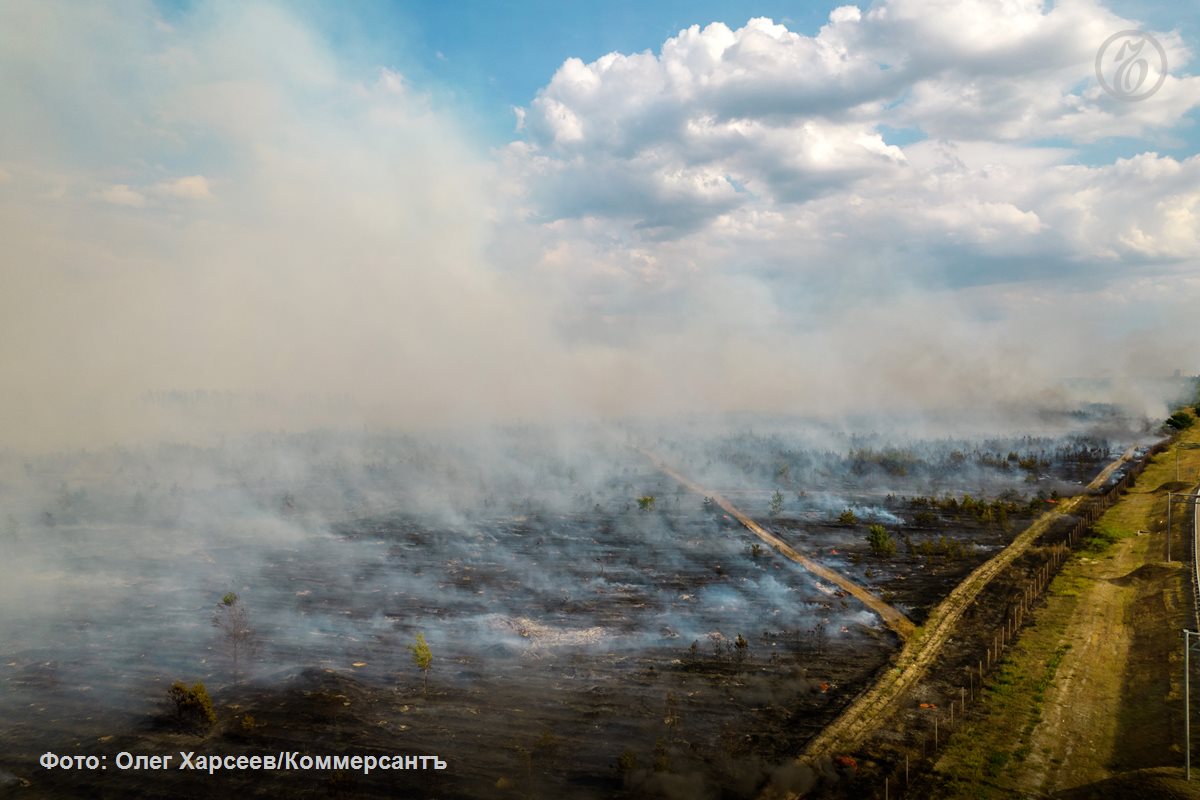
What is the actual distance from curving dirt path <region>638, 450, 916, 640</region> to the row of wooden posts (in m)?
4.14

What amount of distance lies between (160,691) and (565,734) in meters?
16.9

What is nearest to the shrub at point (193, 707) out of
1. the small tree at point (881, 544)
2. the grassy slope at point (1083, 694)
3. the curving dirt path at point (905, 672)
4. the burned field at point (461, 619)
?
the burned field at point (461, 619)

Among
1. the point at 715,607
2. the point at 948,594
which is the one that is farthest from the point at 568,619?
the point at 948,594

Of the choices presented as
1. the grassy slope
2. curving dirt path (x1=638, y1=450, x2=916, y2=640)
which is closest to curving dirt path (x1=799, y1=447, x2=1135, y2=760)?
curving dirt path (x1=638, y1=450, x2=916, y2=640)

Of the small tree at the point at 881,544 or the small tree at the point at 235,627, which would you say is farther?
the small tree at the point at 881,544

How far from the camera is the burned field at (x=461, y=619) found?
2523 centimetres

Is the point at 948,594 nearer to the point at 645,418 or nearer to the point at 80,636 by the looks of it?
the point at 80,636

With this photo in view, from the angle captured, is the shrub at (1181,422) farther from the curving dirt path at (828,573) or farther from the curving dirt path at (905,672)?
the curving dirt path at (905,672)

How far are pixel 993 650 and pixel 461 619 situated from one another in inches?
1048

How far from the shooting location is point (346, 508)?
7038 cm

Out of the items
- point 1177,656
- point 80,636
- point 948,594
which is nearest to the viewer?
point 1177,656

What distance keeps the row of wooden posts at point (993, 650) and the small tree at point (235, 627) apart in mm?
26453

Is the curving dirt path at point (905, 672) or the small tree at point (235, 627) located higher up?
the small tree at point (235, 627)

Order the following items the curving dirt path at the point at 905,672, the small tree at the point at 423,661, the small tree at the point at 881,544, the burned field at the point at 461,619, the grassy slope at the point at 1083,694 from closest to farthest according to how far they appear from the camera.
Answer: the grassy slope at the point at 1083,694 → the burned field at the point at 461,619 → the curving dirt path at the point at 905,672 → the small tree at the point at 423,661 → the small tree at the point at 881,544
